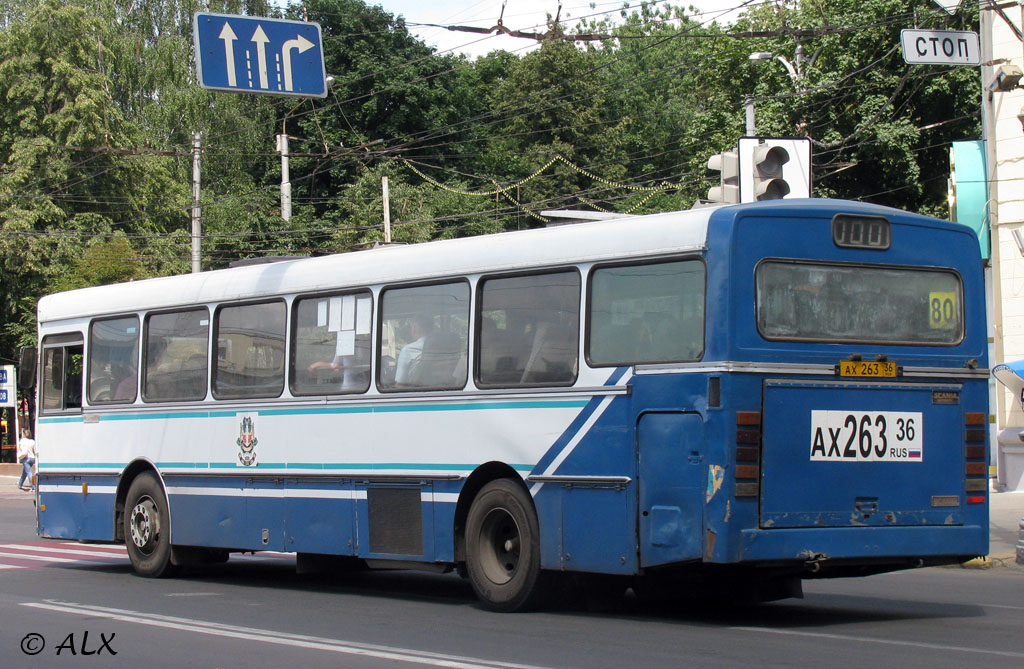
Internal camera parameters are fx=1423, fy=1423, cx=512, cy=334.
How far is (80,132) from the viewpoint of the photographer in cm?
4831

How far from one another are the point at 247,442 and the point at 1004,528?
Answer: 35.4 feet

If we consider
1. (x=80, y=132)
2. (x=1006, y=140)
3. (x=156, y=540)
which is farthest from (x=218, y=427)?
(x=80, y=132)

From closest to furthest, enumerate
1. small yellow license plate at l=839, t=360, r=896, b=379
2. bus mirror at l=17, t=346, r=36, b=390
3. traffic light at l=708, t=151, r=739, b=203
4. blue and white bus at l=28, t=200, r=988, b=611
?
blue and white bus at l=28, t=200, r=988, b=611, small yellow license plate at l=839, t=360, r=896, b=379, traffic light at l=708, t=151, r=739, b=203, bus mirror at l=17, t=346, r=36, b=390

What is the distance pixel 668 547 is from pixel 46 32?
146 ft

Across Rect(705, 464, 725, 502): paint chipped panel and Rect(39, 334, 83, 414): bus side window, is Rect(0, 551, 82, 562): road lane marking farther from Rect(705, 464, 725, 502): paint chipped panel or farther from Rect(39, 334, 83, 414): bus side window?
Rect(705, 464, 725, 502): paint chipped panel

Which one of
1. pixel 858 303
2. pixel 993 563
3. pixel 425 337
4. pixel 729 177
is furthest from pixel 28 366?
pixel 993 563

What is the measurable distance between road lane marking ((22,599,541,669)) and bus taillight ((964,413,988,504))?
4039mm

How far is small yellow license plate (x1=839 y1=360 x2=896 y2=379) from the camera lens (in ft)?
32.3

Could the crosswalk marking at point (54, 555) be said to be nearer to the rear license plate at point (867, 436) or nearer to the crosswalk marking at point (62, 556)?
the crosswalk marking at point (62, 556)

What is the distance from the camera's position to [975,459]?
10.4 metres

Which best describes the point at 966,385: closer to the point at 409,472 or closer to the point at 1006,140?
the point at 409,472

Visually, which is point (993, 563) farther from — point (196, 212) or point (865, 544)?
point (196, 212)

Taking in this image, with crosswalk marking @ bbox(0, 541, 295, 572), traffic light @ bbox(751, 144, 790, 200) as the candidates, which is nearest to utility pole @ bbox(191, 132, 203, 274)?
crosswalk marking @ bbox(0, 541, 295, 572)

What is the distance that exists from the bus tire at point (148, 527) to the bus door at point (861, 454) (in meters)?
7.38
